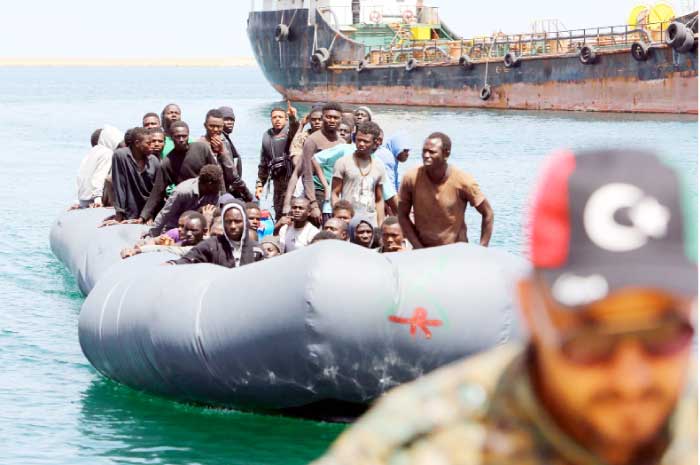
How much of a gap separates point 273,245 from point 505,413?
26.4 feet

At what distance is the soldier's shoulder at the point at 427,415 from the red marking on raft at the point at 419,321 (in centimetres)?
543

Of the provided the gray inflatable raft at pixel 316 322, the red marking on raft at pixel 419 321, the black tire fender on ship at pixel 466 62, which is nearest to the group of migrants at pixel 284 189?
the gray inflatable raft at pixel 316 322

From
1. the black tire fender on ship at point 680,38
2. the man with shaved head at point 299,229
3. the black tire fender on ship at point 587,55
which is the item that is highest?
the black tire fender on ship at point 680,38

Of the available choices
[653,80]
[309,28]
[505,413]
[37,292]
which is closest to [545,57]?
[653,80]

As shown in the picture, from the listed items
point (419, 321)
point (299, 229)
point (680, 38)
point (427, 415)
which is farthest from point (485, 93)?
point (427, 415)

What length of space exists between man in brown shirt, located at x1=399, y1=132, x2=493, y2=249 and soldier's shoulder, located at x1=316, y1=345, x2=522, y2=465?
662 cm

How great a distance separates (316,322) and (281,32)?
5055 centimetres

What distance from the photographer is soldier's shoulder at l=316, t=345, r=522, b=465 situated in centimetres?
131

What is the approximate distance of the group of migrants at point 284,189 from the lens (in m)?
8.11

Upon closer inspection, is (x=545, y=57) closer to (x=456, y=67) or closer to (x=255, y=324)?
(x=456, y=67)

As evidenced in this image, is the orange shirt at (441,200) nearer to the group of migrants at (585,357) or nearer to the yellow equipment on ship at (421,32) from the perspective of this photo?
the group of migrants at (585,357)

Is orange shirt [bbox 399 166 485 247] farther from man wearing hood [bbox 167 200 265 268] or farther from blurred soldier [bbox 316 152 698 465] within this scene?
blurred soldier [bbox 316 152 698 465]

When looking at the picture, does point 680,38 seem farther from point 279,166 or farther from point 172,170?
point 172,170

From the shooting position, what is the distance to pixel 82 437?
8336 mm
